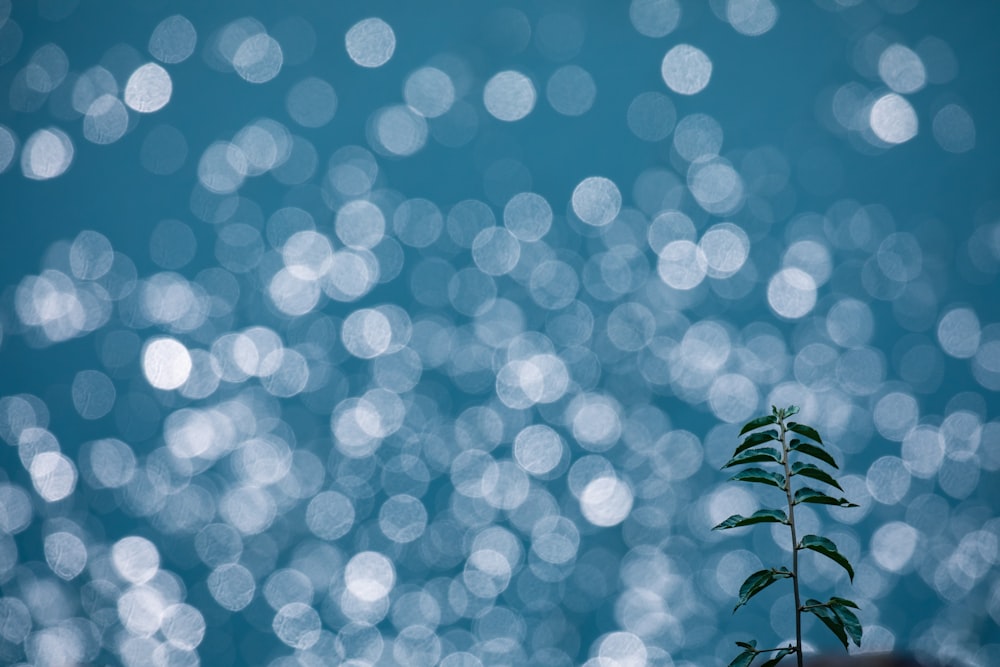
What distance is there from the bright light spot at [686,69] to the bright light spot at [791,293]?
91 centimetres

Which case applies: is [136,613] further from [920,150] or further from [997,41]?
[997,41]

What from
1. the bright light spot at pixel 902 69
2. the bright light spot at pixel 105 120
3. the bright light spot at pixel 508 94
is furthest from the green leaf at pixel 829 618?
the bright light spot at pixel 105 120

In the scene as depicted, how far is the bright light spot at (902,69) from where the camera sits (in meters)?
3.52

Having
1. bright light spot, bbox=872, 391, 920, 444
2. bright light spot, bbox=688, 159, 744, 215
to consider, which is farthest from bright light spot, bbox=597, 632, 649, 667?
bright light spot, bbox=688, 159, 744, 215

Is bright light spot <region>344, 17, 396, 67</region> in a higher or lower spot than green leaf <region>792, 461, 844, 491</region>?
higher

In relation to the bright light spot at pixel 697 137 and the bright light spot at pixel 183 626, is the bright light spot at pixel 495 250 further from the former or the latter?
the bright light spot at pixel 183 626

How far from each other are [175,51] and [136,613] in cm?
236

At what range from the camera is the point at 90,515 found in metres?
3.42

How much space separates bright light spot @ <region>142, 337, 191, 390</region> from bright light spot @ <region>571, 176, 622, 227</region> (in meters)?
1.95

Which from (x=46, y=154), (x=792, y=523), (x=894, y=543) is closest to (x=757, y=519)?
(x=792, y=523)

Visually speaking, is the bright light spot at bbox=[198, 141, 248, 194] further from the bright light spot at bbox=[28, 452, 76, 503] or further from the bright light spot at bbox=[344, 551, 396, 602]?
the bright light spot at bbox=[344, 551, 396, 602]

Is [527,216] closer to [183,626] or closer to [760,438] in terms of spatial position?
[183,626]

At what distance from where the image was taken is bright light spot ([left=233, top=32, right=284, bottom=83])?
11.7 feet

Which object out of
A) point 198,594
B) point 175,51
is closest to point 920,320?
point 198,594
